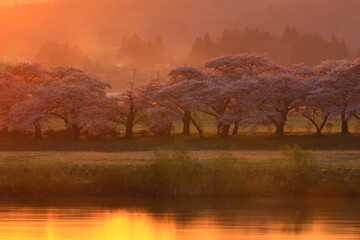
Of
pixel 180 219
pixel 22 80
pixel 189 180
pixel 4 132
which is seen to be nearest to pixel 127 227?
pixel 180 219

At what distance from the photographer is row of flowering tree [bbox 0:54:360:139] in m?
85.2

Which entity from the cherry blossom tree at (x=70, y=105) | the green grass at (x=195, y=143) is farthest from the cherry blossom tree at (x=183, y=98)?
the cherry blossom tree at (x=70, y=105)

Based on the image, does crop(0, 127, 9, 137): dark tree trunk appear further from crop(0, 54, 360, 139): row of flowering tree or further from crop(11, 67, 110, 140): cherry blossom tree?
crop(11, 67, 110, 140): cherry blossom tree

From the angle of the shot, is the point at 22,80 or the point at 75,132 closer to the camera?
the point at 75,132

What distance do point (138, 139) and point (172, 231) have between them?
47.4 m

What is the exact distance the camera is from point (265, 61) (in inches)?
3767

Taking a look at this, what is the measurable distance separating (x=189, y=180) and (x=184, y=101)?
39.4 metres

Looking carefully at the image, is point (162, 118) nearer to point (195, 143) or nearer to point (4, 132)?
point (195, 143)

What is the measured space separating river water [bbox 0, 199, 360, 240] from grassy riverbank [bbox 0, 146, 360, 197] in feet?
4.14

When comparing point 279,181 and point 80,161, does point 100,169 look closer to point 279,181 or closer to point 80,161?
point 80,161

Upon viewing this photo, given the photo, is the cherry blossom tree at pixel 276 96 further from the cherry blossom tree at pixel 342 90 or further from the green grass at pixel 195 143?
the green grass at pixel 195 143

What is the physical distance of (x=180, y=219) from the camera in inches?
Answer: 1644

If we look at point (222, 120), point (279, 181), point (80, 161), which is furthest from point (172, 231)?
point (222, 120)

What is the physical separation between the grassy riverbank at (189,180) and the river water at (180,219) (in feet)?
4.14
